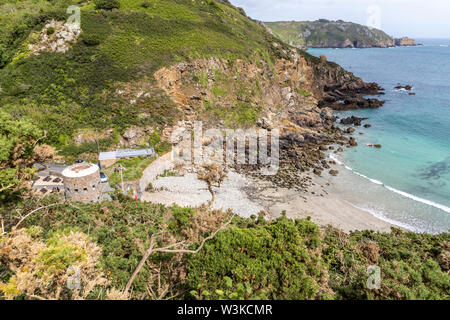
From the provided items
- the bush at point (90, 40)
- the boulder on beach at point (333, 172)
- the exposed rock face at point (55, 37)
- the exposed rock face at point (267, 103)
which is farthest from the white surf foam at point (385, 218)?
the exposed rock face at point (55, 37)

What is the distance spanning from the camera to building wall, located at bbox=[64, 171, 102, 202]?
18.7m

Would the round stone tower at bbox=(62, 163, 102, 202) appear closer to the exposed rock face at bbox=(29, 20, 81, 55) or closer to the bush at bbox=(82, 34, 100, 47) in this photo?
the exposed rock face at bbox=(29, 20, 81, 55)

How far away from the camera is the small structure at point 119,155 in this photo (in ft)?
90.9

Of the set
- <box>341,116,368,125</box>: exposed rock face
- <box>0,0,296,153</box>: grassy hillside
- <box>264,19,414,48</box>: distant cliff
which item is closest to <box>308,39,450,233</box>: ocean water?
<box>341,116,368,125</box>: exposed rock face

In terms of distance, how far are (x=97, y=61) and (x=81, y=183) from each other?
25900 millimetres

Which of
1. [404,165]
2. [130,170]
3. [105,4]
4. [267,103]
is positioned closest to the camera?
[130,170]

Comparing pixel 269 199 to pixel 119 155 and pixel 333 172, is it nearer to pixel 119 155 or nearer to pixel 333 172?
pixel 333 172

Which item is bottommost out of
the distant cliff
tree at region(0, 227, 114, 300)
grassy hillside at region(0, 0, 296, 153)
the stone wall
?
the stone wall

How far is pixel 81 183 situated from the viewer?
18.8 m

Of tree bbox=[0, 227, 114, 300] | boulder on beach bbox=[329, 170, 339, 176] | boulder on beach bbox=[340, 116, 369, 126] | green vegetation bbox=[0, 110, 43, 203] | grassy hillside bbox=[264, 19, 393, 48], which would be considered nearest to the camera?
tree bbox=[0, 227, 114, 300]

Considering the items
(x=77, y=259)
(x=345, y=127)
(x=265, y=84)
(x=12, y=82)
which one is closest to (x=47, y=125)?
(x=12, y=82)

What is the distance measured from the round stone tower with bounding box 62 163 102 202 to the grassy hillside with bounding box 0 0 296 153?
36.6ft

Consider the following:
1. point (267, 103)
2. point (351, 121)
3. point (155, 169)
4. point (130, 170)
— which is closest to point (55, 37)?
point (130, 170)
